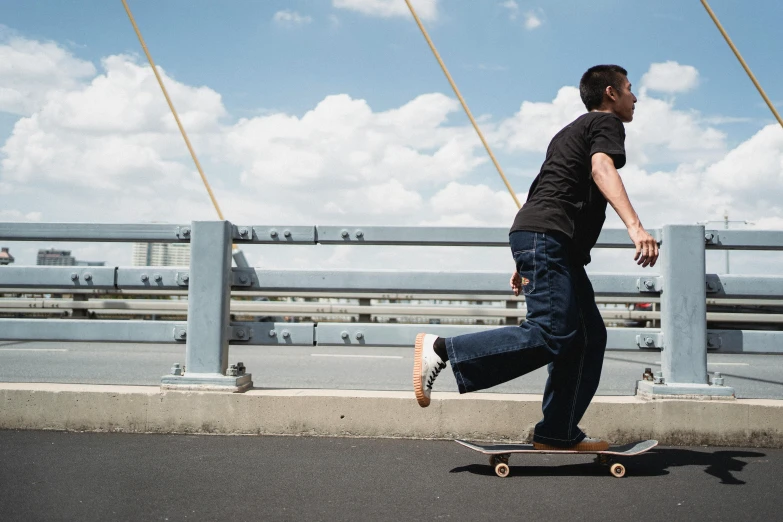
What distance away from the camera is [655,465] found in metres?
3.03

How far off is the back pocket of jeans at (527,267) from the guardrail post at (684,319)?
1.08m

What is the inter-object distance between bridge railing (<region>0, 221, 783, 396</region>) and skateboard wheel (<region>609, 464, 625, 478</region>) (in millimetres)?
757

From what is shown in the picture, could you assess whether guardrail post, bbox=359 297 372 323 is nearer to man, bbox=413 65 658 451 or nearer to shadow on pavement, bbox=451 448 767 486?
shadow on pavement, bbox=451 448 767 486

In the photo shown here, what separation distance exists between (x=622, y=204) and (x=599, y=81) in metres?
0.73

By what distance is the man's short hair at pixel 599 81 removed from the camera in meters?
3.11

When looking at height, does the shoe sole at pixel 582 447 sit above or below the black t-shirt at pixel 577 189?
below

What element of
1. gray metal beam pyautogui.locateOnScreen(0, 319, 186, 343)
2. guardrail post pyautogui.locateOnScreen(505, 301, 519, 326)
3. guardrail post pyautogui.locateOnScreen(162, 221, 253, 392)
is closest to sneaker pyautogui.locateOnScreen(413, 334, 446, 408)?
guardrail post pyautogui.locateOnScreen(162, 221, 253, 392)

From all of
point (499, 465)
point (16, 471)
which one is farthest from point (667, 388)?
point (16, 471)

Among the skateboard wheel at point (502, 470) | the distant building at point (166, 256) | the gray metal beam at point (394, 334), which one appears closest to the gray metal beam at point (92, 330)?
the distant building at point (166, 256)

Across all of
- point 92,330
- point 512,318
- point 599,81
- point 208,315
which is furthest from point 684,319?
point 512,318

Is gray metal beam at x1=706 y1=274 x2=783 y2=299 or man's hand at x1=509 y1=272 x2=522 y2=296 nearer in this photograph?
man's hand at x1=509 y1=272 x2=522 y2=296

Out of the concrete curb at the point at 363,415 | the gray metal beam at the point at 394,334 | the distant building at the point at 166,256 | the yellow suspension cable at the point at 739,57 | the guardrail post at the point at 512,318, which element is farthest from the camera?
the guardrail post at the point at 512,318

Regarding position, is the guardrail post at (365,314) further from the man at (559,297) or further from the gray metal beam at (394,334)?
the man at (559,297)

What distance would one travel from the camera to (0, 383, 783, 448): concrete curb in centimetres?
339
